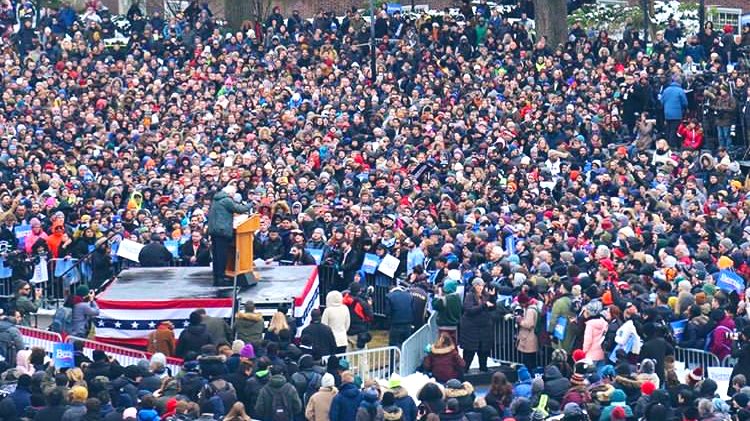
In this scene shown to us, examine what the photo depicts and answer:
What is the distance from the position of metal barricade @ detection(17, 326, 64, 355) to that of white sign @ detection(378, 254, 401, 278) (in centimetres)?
568

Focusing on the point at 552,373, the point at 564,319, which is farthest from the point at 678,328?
the point at 552,373

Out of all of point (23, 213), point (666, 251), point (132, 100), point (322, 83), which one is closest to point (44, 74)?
point (132, 100)

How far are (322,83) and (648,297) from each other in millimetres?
16354

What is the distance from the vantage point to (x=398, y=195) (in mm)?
37062

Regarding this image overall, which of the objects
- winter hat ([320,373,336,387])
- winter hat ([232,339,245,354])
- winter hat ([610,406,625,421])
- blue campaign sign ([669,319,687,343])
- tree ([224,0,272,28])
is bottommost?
winter hat ([610,406,625,421])

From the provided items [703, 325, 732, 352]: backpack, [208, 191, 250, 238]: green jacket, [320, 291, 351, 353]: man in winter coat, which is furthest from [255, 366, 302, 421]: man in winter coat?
[703, 325, 732, 352]: backpack

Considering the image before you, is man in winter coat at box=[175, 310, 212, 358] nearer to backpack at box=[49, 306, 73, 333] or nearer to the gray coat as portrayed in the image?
the gray coat

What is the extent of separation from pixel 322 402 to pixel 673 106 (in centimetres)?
1630

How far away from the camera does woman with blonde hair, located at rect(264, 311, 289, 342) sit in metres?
29.2

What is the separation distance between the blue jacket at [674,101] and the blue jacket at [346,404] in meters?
16.2

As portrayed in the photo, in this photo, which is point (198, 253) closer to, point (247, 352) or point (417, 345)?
point (417, 345)

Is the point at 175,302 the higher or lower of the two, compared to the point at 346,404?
higher

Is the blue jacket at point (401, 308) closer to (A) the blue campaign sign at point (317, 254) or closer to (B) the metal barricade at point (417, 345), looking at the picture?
(B) the metal barricade at point (417, 345)

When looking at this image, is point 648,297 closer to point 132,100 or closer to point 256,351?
point 256,351
